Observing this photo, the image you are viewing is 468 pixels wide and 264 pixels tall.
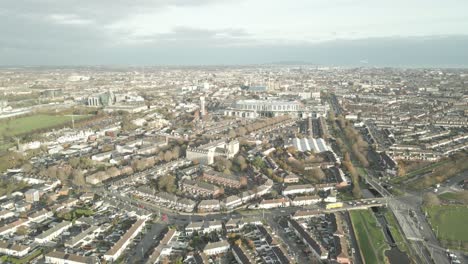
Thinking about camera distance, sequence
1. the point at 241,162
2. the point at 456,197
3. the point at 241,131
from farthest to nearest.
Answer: the point at 241,131 → the point at 241,162 → the point at 456,197

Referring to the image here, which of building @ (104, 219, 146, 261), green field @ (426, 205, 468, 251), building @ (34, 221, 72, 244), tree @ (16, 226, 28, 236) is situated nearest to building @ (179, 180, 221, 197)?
building @ (104, 219, 146, 261)

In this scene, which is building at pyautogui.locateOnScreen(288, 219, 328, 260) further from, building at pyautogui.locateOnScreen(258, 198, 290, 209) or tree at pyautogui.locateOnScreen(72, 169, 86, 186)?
tree at pyautogui.locateOnScreen(72, 169, 86, 186)

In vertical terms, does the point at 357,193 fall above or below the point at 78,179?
below

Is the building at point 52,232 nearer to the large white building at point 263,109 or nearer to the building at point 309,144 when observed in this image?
the building at point 309,144

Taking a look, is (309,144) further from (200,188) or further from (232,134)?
(200,188)

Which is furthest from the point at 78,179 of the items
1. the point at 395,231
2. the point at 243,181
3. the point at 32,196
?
the point at 395,231

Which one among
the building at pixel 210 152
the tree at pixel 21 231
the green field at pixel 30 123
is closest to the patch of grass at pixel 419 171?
the building at pixel 210 152
